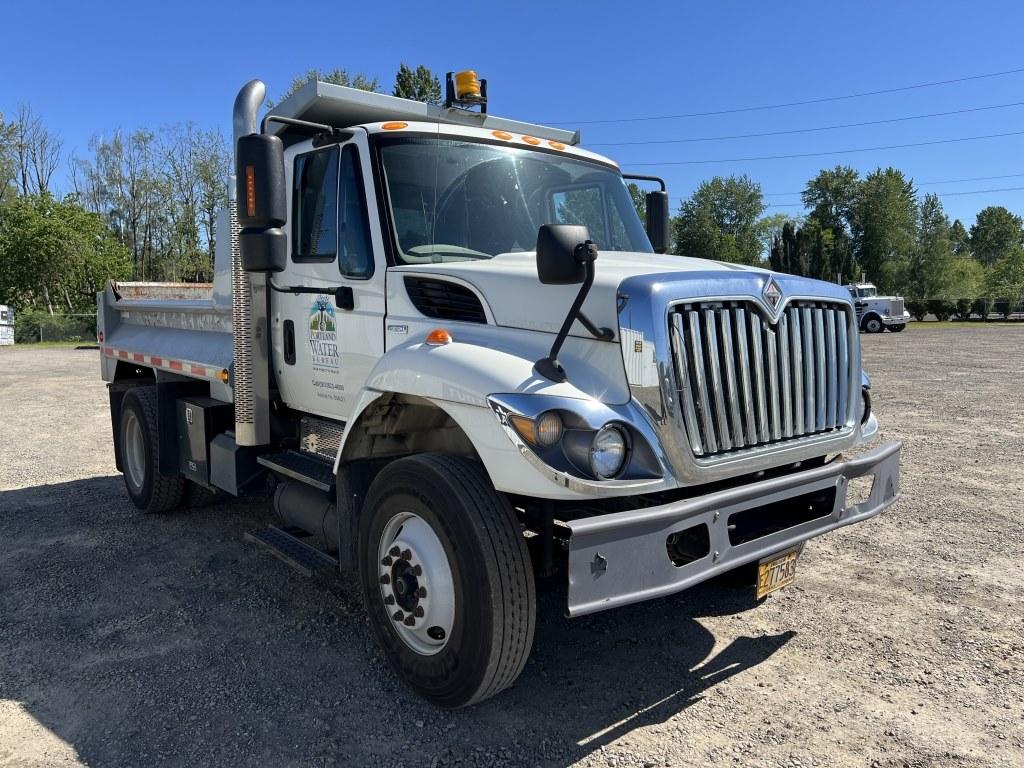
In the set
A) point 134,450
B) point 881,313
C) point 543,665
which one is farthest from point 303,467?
point 881,313

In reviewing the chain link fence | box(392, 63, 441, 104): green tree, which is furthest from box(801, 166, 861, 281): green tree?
the chain link fence

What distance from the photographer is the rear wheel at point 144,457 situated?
237 inches

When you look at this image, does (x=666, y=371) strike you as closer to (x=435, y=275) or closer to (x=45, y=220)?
(x=435, y=275)

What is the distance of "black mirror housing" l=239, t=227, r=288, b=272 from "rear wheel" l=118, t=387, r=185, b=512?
8.74ft

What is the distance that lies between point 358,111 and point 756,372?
2624 mm

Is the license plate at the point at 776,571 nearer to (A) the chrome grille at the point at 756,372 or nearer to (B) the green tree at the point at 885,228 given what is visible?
(A) the chrome grille at the point at 756,372

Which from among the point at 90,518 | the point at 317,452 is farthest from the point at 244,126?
the point at 90,518

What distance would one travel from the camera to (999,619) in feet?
13.6

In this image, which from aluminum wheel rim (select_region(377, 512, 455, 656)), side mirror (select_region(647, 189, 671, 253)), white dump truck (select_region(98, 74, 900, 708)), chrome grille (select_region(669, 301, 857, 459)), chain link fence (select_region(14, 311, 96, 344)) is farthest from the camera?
chain link fence (select_region(14, 311, 96, 344))

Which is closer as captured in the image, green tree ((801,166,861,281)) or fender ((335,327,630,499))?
fender ((335,327,630,499))

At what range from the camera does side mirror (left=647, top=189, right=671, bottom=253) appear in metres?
5.48

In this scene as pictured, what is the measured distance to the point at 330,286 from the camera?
4.24m

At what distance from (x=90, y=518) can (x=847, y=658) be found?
5559 mm

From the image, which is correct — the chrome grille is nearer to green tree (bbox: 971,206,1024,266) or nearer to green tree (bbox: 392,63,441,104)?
green tree (bbox: 392,63,441,104)
